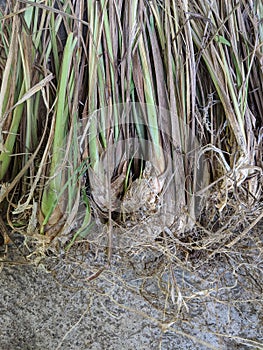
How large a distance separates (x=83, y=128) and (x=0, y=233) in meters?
0.22

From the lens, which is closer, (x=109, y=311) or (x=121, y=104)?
(x=121, y=104)

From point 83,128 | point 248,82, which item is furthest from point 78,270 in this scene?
point 248,82

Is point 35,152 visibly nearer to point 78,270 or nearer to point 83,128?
point 83,128

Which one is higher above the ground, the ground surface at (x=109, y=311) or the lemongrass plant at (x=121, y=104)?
the lemongrass plant at (x=121, y=104)

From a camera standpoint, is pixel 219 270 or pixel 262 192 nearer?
pixel 262 192

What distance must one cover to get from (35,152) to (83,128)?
0.07 metres

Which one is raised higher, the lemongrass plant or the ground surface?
the lemongrass plant

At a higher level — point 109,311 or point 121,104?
point 121,104

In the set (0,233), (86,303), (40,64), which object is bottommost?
(86,303)

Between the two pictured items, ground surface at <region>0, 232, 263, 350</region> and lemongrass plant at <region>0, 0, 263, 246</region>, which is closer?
lemongrass plant at <region>0, 0, 263, 246</region>

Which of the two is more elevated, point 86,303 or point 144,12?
point 144,12

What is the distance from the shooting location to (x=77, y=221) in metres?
0.58

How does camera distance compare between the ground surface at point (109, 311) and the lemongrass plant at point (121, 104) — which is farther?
the ground surface at point (109, 311)

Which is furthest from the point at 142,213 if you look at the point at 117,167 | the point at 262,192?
the point at 262,192
